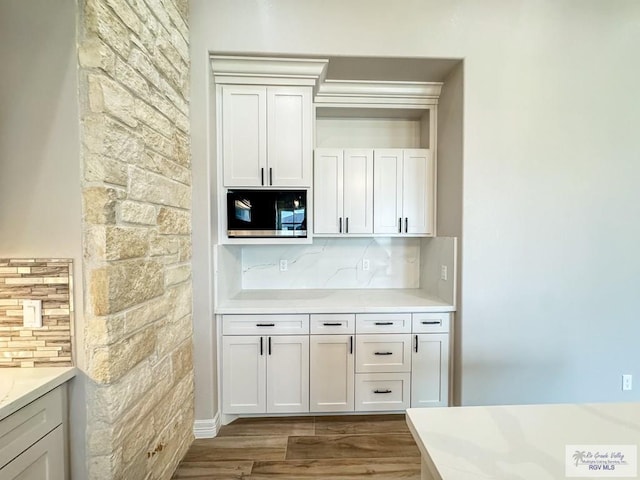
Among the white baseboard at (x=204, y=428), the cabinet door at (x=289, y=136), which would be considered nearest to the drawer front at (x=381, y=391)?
the white baseboard at (x=204, y=428)

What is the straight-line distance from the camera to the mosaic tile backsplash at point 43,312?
1270 millimetres

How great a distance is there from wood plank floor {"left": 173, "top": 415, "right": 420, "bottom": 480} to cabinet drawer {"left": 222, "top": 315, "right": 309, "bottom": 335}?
727mm

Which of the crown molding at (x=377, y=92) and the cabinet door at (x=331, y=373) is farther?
the crown molding at (x=377, y=92)

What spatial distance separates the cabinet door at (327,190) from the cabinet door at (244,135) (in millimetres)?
493

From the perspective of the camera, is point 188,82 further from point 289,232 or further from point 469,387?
point 469,387

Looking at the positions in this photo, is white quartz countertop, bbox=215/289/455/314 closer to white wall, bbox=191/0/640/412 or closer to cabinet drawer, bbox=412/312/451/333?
cabinet drawer, bbox=412/312/451/333

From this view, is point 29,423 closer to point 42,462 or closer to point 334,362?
point 42,462

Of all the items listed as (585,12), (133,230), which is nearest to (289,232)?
(133,230)

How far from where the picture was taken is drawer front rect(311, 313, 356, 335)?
232 cm

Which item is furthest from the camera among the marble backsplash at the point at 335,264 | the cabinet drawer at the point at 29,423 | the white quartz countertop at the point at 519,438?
the marble backsplash at the point at 335,264

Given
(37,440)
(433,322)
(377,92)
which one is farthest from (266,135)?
(37,440)

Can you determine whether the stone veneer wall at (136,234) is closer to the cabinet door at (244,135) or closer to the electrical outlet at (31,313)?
the electrical outlet at (31,313)

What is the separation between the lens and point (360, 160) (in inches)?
104

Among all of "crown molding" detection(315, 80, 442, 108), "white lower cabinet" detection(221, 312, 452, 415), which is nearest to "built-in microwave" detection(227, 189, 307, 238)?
"white lower cabinet" detection(221, 312, 452, 415)
